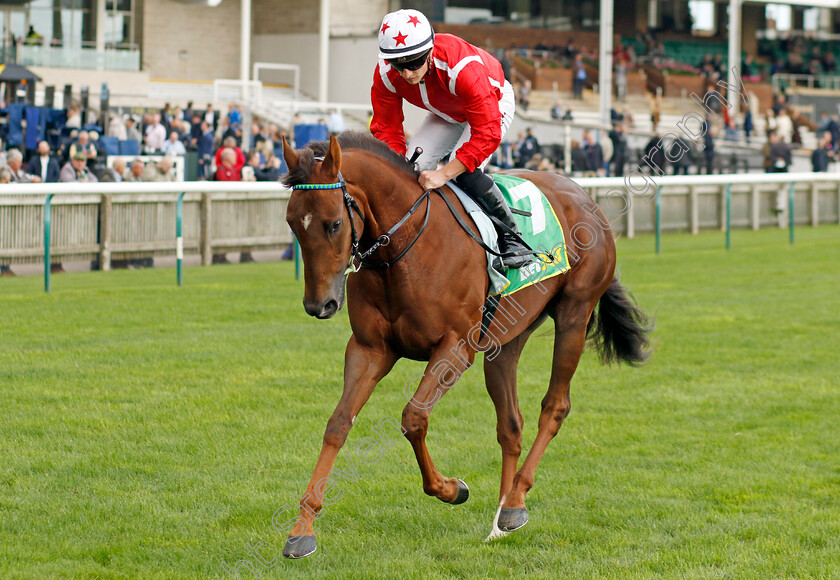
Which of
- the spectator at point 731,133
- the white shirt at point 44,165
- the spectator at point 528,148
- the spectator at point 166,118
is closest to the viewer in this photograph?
the white shirt at point 44,165

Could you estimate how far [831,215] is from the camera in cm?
1981

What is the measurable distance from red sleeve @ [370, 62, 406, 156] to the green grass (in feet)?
5.04

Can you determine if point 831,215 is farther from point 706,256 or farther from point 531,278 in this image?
point 531,278

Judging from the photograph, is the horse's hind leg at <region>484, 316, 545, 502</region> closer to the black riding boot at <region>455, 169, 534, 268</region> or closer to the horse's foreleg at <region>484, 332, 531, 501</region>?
the horse's foreleg at <region>484, 332, 531, 501</region>

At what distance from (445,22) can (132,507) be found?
108 feet

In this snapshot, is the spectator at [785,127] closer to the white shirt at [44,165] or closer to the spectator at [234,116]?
the spectator at [234,116]

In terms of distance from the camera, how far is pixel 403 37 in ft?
12.7

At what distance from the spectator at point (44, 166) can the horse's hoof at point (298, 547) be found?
999cm

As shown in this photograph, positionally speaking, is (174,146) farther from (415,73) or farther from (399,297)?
(399,297)

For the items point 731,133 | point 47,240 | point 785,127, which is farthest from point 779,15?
point 47,240

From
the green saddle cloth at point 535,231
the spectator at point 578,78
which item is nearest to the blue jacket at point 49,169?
the green saddle cloth at point 535,231

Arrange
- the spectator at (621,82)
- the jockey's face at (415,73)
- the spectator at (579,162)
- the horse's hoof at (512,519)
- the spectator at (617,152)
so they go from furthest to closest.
A: the spectator at (621,82)
the spectator at (617,152)
the spectator at (579,162)
the horse's hoof at (512,519)
the jockey's face at (415,73)

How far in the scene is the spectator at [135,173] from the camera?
41.2 feet

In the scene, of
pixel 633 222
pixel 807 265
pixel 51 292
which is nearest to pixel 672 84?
pixel 633 222
